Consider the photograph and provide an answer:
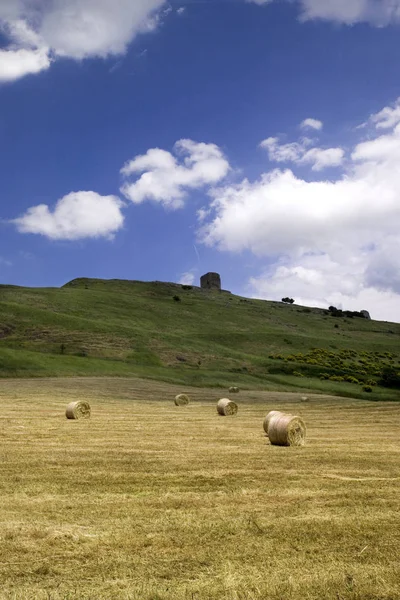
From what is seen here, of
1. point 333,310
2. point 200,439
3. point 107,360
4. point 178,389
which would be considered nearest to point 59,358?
point 107,360

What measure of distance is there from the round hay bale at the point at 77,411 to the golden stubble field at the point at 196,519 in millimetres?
8895

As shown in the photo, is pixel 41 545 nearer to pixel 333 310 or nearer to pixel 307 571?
pixel 307 571

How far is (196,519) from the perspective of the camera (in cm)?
914

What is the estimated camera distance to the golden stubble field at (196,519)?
6.47m

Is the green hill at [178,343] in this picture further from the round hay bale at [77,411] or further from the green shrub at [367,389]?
the round hay bale at [77,411]

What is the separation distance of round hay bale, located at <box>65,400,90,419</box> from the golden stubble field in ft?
29.2

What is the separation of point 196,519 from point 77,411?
2206 centimetres

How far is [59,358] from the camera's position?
69688mm

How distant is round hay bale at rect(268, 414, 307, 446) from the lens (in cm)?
1931

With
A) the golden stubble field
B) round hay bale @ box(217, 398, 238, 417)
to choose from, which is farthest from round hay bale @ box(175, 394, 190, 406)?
the golden stubble field

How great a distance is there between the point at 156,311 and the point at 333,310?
87489 millimetres

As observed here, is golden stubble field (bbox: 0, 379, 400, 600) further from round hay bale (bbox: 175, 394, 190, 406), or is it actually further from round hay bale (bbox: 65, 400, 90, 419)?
round hay bale (bbox: 175, 394, 190, 406)

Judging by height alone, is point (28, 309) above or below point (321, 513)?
above

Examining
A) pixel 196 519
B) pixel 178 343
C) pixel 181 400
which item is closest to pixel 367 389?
pixel 178 343
